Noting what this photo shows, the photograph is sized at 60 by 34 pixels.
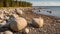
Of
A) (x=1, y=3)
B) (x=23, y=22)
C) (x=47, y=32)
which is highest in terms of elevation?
(x=23, y=22)

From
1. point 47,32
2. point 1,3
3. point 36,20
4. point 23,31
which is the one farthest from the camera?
point 1,3

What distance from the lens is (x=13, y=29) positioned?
29.8 ft

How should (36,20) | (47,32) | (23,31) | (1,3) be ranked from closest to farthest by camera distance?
(23,31), (47,32), (36,20), (1,3)

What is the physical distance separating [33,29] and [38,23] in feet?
1.62

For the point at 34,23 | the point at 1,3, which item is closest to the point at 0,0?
the point at 1,3


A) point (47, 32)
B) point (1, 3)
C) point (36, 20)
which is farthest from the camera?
point (1, 3)

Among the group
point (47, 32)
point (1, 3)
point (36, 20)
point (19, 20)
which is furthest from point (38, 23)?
point (1, 3)

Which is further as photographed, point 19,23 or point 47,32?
point 47,32

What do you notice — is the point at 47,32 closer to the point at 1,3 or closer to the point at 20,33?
the point at 20,33

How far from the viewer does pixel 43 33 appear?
932 centimetres

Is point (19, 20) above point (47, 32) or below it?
above

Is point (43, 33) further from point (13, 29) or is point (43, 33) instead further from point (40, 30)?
point (13, 29)

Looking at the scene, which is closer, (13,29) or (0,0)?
(13,29)

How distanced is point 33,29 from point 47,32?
0.98m
